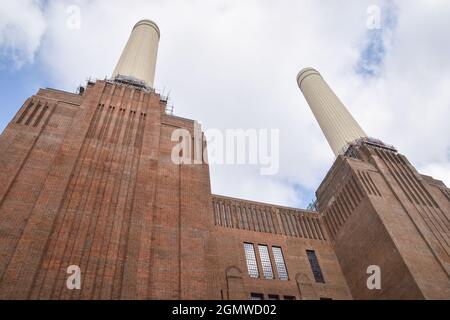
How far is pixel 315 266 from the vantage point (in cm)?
2664

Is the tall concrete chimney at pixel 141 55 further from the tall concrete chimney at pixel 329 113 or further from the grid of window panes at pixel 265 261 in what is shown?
the tall concrete chimney at pixel 329 113

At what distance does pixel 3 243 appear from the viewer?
13.1 metres

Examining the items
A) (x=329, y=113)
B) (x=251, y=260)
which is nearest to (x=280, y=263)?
(x=251, y=260)

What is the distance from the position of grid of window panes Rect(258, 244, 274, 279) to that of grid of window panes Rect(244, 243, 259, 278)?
20.9 inches

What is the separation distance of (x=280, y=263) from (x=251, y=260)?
223 centimetres

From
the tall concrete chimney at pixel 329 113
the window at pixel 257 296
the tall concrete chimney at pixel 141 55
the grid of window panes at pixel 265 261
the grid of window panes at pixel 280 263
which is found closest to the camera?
the window at pixel 257 296

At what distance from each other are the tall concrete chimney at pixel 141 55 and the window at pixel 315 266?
19196 mm

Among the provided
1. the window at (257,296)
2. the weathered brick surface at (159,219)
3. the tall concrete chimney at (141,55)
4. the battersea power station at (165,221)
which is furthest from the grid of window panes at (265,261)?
the tall concrete chimney at (141,55)

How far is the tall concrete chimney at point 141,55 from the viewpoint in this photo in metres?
31.3
